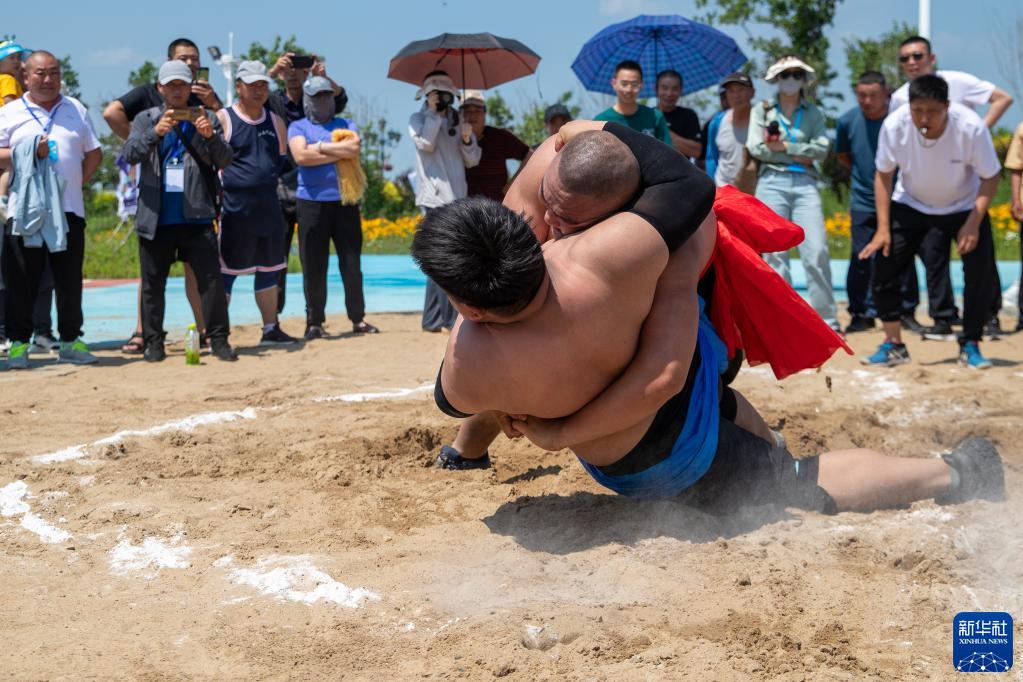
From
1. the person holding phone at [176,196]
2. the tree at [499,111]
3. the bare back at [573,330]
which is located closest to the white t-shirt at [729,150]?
the person holding phone at [176,196]

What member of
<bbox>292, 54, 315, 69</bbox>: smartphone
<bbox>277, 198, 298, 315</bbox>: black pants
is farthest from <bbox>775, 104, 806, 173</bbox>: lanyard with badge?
<bbox>277, 198, 298, 315</bbox>: black pants

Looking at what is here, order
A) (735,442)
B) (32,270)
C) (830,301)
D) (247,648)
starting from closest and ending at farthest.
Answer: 1. (247,648)
2. (735,442)
3. (32,270)
4. (830,301)

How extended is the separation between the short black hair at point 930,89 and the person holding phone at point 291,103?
3754mm

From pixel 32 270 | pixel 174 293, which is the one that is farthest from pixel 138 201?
pixel 174 293

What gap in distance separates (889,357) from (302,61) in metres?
4.41

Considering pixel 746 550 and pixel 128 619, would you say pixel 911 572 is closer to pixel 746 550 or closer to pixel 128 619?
pixel 746 550

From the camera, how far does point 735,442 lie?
3246 mm

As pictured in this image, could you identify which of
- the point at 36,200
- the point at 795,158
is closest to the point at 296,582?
the point at 36,200

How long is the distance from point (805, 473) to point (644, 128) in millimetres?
4380

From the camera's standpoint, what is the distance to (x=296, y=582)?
2945 millimetres

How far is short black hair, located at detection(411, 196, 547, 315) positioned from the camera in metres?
2.59

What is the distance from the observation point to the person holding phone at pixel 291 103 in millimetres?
7445

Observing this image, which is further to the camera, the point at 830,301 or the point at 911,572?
the point at 830,301

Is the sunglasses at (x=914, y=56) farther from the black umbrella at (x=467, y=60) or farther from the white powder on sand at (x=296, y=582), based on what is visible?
the white powder on sand at (x=296, y=582)
